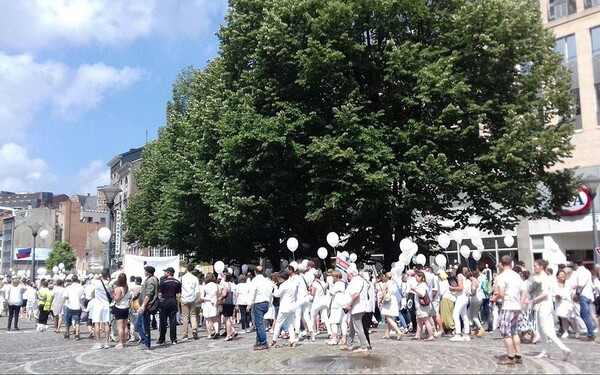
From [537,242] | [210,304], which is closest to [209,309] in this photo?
[210,304]

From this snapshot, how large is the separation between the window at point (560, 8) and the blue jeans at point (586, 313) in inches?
1047

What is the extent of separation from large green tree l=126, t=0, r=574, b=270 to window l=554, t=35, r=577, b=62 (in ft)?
43.9

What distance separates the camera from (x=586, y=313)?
13.9 meters

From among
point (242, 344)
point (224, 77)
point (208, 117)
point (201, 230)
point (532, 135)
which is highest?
point (224, 77)

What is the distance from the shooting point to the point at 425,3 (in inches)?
867

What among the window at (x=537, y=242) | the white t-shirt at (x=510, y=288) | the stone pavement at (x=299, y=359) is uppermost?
the window at (x=537, y=242)

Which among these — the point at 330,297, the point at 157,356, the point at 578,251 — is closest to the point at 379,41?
the point at 330,297

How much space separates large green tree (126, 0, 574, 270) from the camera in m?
20.4

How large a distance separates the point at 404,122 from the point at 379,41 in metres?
3.34

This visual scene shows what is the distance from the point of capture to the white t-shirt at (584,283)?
1394cm

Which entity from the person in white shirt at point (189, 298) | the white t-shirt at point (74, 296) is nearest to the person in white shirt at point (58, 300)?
the white t-shirt at point (74, 296)

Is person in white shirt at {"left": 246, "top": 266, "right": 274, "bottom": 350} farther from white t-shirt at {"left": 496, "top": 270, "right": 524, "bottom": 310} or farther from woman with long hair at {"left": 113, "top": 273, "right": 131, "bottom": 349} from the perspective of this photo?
white t-shirt at {"left": 496, "top": 270, "right": 524, "bottom": 310}

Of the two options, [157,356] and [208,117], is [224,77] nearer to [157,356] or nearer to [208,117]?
[208,117]

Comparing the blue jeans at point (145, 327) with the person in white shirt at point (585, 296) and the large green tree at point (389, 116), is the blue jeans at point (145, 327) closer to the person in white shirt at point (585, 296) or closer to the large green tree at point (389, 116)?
the large green tree at point (389, 116)
